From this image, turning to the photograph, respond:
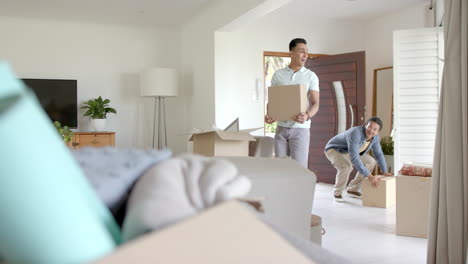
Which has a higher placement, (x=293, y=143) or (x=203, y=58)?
(x=203, y=58)

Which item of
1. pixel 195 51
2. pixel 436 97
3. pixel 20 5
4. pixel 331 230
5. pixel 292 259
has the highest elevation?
pixel 20 5

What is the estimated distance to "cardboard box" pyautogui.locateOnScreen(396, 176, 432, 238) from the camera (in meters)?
3.05

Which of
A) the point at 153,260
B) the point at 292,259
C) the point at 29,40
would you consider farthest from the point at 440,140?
the point at 29,40

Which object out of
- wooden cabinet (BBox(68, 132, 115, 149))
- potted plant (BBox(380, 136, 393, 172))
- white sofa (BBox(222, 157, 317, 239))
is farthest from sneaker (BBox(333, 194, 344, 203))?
white sofa (BBox(222, 157, 317, 239))

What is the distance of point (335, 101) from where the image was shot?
6176 millimetres

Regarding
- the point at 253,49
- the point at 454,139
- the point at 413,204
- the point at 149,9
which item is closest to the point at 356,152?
the point at 413,204

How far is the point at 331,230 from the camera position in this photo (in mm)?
3469

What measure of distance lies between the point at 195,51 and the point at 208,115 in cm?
100

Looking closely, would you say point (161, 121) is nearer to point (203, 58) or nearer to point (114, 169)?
point (203, 58)

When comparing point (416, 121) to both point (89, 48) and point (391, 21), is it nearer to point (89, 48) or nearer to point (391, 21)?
point (391, 21)

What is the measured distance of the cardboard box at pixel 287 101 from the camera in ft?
10.7

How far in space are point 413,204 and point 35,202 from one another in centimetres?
300

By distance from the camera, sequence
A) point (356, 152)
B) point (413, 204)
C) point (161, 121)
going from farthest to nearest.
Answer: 1. point (161, 121)
2. point (356, 152)
3. point (413, 204)

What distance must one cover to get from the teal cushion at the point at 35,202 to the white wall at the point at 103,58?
6244mm
